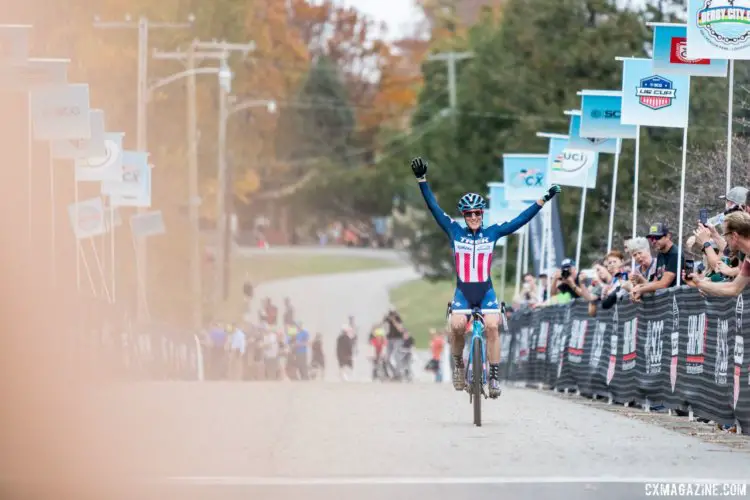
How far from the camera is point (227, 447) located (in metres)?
15.3

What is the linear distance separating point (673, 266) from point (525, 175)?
939 inches

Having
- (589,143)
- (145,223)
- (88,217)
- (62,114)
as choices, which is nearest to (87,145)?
(88,217)

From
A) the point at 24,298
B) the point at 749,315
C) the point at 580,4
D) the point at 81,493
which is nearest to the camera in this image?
the point at 81,493

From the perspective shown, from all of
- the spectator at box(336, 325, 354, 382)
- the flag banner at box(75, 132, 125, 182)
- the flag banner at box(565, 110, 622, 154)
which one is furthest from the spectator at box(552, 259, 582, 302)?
the spectator at box(336, 325, 354, 382)

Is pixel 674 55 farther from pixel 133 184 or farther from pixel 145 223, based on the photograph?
pixel 145 223

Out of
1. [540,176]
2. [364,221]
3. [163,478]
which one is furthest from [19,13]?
[364,221]

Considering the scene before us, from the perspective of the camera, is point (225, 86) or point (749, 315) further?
point (225, 86)

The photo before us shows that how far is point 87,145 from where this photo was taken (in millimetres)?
38281

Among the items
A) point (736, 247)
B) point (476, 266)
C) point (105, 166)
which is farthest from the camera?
point (105, 166)

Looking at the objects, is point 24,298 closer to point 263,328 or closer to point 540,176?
point 540,176

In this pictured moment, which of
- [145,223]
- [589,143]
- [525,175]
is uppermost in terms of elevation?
[589,143]

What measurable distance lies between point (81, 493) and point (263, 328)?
50536mm

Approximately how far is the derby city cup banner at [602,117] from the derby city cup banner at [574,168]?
155 inches

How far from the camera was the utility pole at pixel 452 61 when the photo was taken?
288 feet
